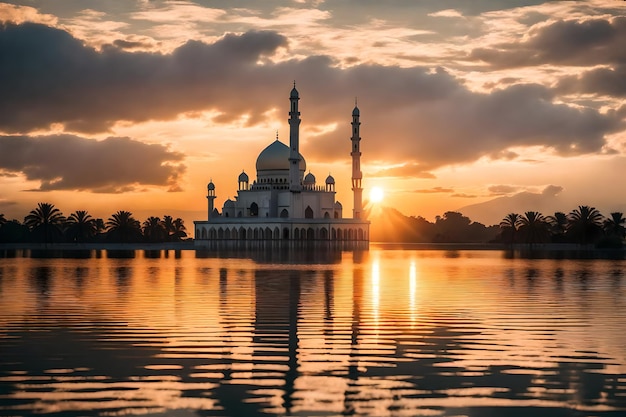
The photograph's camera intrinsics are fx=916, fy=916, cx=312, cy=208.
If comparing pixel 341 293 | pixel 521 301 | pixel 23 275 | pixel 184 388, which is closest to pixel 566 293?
pixel 521 301

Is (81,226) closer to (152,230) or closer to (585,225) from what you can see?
(152,230)

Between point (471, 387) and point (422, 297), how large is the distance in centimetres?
1466

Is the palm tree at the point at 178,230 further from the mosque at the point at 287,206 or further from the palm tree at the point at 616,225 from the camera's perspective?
the palm tree at the point at 616,225

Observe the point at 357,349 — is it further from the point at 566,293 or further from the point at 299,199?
the point at 299,199

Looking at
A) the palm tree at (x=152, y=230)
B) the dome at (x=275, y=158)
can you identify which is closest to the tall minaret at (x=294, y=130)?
the dome at (x=275, y=158)

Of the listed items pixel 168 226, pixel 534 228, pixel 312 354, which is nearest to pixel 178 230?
pixel 168 226

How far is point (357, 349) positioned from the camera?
14859mm

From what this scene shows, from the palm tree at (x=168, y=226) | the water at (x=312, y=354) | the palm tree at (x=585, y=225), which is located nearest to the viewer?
the water at (x=312, y=354)

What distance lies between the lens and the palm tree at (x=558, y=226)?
109 meters

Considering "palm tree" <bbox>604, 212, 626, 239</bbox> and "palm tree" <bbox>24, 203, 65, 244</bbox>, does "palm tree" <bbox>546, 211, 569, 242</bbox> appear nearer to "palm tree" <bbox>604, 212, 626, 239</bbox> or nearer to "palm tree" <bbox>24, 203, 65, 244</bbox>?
"palm tree" <bbox>604, 212, 626, 239</bbox>

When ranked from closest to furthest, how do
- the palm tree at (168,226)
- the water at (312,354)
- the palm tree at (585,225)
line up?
the water at (312,354) → the palm tree at (585,225) → the palm tree at (168,226)

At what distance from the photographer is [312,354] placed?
562 inches

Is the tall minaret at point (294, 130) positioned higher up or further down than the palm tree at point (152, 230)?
higher up

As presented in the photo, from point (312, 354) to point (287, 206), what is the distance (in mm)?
100184
